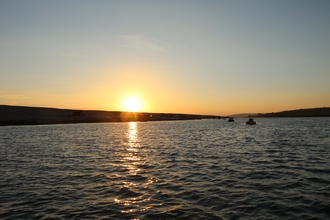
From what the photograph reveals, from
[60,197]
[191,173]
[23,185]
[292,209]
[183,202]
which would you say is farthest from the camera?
[191,173]

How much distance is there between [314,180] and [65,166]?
23.5 meters

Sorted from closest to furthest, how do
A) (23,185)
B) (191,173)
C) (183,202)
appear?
(183,202) → (23,185) → (191,173)

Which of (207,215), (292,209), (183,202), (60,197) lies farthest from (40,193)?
(292,209)

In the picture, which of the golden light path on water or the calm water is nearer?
the calm water

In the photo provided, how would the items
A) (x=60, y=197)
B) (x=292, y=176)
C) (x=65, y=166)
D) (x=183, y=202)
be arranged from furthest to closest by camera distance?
1. (x=65, y=166)
2. (x=292, y=176)
3. (x=60, y=197)
4. (x=183, y=202)

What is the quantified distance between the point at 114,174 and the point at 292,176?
15.5 meters

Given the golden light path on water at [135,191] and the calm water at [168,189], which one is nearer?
the calm water at [168,189]

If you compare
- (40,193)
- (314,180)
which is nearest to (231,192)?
(314,180)

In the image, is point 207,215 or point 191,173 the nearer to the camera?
point 207,215

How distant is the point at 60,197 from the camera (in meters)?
16.8

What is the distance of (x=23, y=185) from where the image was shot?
19.9 meters

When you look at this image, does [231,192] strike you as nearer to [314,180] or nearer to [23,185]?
[314,180]

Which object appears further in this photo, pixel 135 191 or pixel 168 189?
pixel 168 189

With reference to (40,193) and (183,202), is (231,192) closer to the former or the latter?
(183,202)
